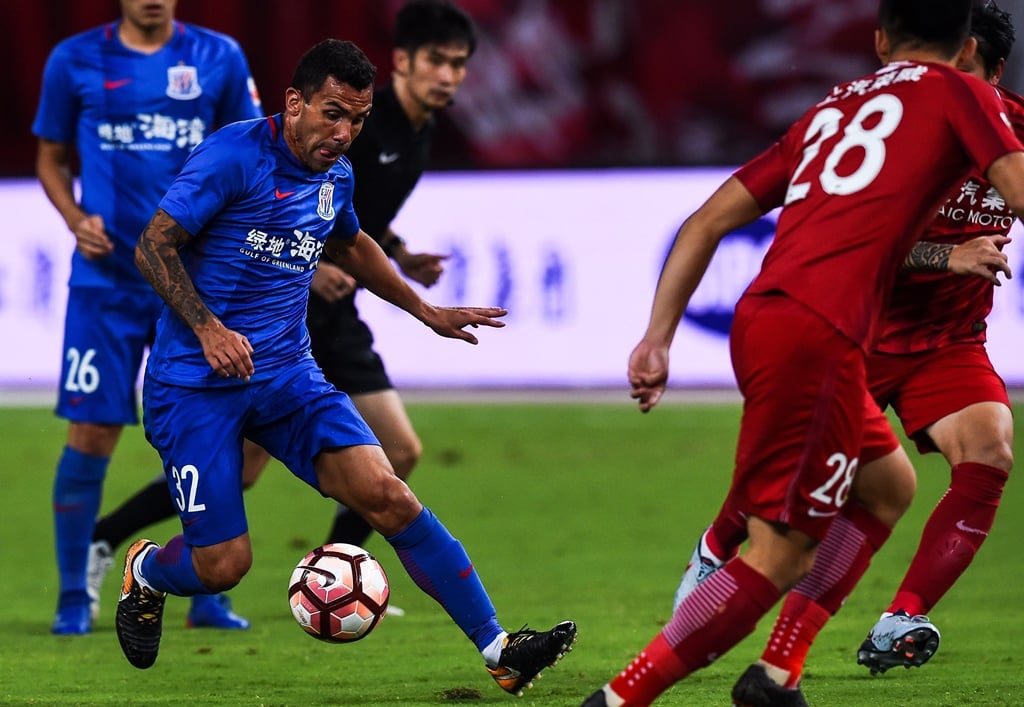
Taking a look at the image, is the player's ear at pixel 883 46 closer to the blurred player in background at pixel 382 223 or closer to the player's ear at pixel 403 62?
the blurred player in background at pixel 382 223

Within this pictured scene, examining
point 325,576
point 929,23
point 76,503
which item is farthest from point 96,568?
point 929,23

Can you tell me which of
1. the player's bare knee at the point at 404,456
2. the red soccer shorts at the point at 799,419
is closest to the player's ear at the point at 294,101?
the red soccer shorts at the point at 799,419

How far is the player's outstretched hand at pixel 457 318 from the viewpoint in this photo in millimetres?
5039

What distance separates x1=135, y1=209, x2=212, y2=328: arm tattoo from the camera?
4.73m

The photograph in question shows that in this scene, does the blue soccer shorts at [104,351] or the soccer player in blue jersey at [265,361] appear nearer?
the soccer player in blue jersey at [265,361]

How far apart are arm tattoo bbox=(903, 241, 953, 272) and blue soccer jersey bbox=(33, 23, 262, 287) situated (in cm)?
296

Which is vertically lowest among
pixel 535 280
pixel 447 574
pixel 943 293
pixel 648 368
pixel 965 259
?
pixel 535 280

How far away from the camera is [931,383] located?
509 centimetres

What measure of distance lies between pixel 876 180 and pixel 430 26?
3.01 metres

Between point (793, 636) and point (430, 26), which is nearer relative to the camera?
point (793, 636)

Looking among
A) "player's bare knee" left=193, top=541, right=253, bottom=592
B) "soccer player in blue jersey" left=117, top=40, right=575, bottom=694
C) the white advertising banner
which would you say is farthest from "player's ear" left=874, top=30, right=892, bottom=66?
the white advertising banner

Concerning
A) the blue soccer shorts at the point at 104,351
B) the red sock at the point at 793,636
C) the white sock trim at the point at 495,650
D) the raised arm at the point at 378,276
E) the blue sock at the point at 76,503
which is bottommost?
the blue sock at the point at 76,503

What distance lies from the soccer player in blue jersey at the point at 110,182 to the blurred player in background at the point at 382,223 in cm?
27

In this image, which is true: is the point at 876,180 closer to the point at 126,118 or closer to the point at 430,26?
the point at 430,26
